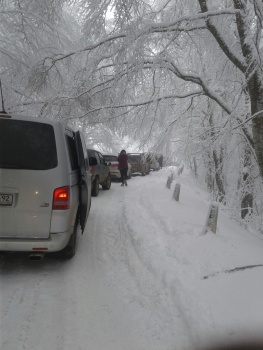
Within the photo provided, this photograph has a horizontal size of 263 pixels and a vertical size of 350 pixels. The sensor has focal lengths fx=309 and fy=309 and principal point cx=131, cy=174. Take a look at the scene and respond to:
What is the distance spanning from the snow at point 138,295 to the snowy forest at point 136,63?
278 cm

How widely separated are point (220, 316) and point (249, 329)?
275mm

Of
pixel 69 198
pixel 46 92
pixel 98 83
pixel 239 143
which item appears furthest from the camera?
pixel 239 143

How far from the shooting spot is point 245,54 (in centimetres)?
589

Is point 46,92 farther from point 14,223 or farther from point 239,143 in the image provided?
point 239,143

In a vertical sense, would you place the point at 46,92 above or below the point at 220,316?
above

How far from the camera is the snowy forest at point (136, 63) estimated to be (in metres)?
5.88

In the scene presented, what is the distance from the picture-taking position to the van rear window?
382 centimetres

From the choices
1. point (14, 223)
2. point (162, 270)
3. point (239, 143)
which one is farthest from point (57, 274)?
point (239, 143)

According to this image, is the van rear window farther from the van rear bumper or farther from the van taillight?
the van rear bumper

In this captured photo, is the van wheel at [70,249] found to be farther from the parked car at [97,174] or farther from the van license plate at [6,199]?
the parked car at [97,174]

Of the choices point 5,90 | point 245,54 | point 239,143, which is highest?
point 245,54

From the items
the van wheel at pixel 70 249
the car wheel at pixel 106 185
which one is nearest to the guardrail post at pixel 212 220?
the van wheel at pixel 70 249

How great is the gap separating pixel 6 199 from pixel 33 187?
1.15 ft

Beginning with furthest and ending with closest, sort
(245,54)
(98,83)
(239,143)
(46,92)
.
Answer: (239,143) → (46,92) → (98,83) → (245,54)
